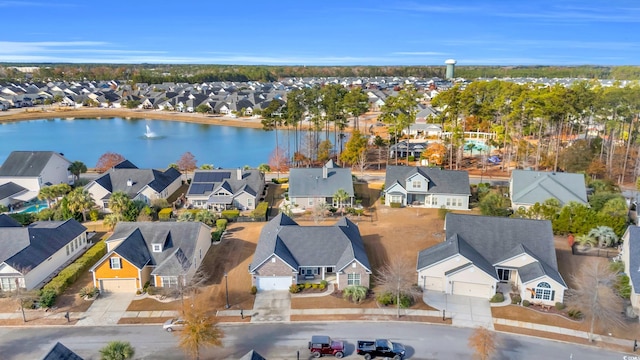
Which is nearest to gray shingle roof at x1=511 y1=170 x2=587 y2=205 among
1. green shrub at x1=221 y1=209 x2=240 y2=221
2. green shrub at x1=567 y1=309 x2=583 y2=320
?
green shrub at x1=567 y1=309 x2=583 y2=320

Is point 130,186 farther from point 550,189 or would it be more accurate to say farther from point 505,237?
point 550,189

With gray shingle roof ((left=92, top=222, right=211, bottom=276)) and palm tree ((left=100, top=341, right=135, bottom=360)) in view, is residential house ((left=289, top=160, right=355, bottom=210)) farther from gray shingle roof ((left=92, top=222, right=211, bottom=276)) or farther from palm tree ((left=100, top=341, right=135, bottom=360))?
palm tree ((left=100, top=341, right=135, bottom=360))

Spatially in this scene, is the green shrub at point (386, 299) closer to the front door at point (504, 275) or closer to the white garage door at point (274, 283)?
the white garage door at point (274, 283)

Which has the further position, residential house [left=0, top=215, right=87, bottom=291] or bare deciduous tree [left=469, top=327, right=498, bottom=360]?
residential house [left=0, top=215, right=87, bottom=291]

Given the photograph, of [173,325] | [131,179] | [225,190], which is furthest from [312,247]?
[131,179]

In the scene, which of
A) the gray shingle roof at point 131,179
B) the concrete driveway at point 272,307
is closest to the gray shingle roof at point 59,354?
the concrete driveway at point 272,307

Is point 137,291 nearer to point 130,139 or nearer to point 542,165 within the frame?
point 542,165
